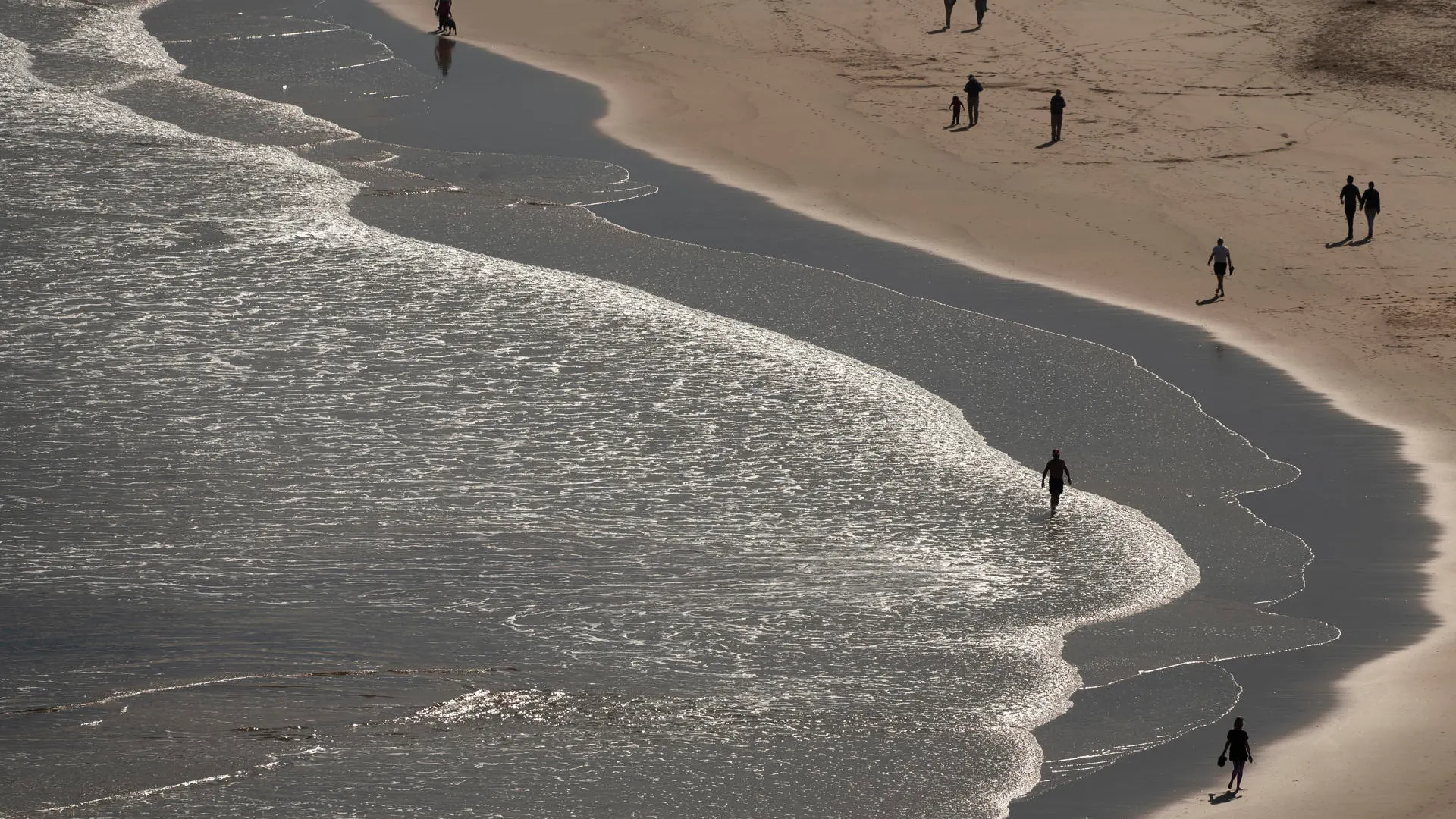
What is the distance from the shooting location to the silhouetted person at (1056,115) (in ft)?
121

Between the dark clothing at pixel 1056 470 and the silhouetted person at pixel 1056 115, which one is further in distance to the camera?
the silhouetted person at pixel 1056 115

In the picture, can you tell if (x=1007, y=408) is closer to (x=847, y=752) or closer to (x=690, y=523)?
(x=690, y=523)

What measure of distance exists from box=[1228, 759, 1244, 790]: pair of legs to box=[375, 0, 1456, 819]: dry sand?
124 millimetres

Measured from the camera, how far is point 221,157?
118 feet

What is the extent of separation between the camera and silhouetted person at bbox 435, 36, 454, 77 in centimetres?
4356

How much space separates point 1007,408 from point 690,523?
18.5ft

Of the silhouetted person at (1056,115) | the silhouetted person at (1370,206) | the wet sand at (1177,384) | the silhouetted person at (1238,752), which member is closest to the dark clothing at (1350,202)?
the silhouetted person at (1370,206)

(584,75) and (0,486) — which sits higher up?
(584,75)

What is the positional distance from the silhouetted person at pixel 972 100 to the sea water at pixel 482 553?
1170 centimetres

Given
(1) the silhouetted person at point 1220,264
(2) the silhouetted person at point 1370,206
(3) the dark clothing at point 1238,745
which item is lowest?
(3) the dark clothing at point 1238,745

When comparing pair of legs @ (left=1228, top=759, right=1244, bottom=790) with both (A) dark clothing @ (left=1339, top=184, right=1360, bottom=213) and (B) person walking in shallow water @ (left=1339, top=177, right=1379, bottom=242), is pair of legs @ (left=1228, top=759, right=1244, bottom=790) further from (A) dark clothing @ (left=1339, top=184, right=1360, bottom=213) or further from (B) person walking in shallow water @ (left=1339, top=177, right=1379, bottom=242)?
(A) dark clothing @ (left=1339, top=184, right=1360, bottom=213)

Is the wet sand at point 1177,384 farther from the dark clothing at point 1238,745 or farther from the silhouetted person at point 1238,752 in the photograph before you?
the dark clothing at point 1238,745

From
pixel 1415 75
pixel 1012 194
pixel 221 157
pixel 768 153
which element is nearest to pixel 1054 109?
pixel 1012 194

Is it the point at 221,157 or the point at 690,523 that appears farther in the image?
the point at 221,157
